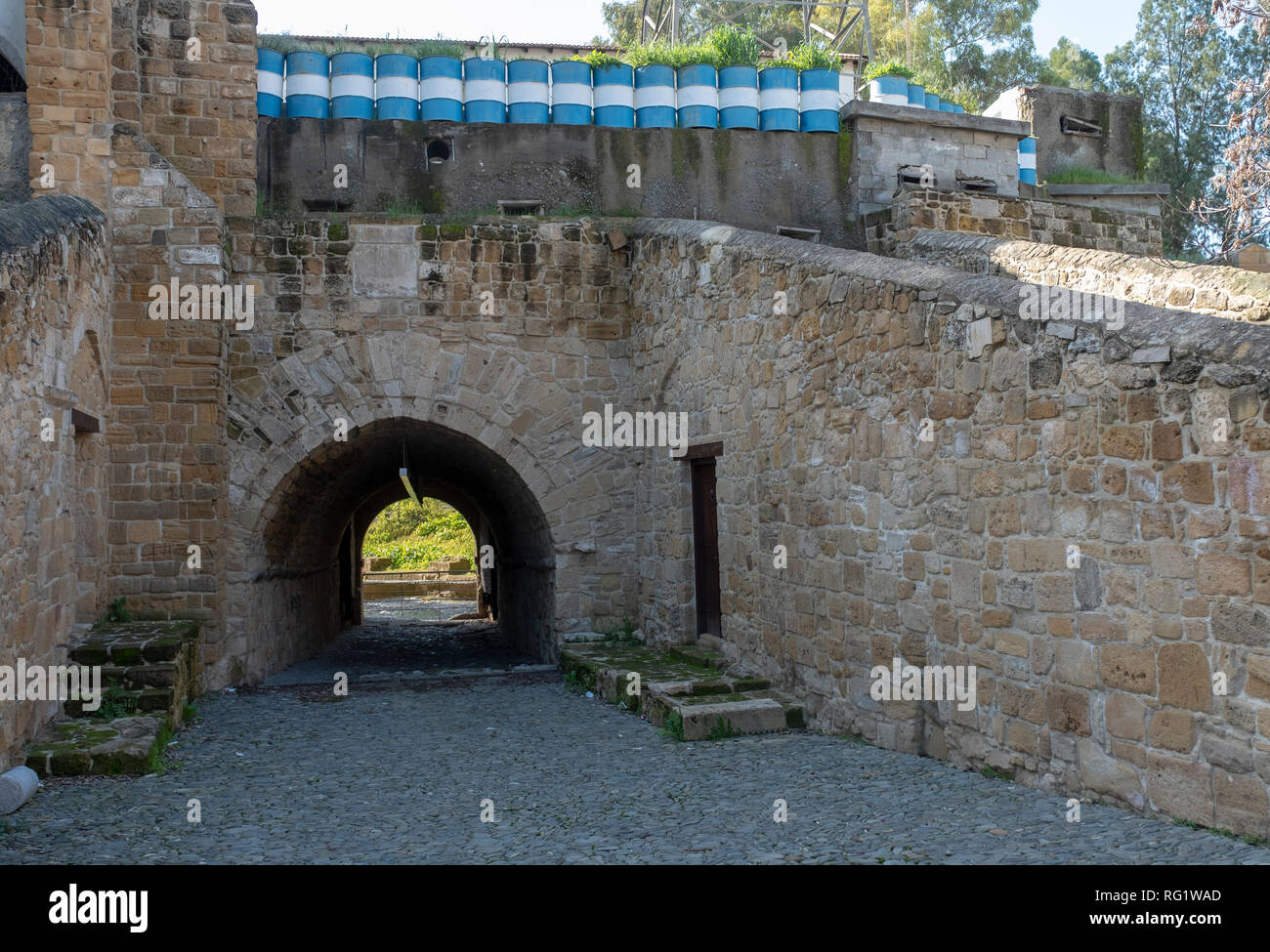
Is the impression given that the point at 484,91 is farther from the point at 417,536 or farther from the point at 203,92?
the point at 417,536

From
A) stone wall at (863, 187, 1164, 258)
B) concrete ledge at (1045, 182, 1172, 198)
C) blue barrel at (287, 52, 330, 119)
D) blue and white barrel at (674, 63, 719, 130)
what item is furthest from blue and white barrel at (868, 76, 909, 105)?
blue barrel at (287, 52, 330, 119)

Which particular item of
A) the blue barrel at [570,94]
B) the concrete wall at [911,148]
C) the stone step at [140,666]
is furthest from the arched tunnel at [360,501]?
the concrete wall at [911,148]

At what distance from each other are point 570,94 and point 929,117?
3856 millimetres

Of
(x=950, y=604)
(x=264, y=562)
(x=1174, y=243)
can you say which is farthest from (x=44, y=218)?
(x=1174, y=243)

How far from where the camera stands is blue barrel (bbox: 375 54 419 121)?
37.6 ft

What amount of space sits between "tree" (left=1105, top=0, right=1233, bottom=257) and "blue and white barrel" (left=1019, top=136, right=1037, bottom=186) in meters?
9.88

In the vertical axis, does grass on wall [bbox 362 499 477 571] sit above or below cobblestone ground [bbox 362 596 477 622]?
above

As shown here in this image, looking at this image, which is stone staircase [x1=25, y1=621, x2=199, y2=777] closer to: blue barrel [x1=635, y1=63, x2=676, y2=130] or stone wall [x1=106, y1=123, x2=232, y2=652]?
stone wall [x1=106, y1=123, x2=232, y2=652]

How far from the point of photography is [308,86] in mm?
11344

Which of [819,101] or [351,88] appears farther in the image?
[819,101]

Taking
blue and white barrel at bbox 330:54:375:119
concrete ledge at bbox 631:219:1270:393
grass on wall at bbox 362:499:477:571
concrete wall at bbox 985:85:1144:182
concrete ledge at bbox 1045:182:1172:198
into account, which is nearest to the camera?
concrete ledge at bbox 631:219:1270:393

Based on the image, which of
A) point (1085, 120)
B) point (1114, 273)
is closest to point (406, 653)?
point (1114, 273)

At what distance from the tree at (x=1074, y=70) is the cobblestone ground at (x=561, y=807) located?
2089 cm

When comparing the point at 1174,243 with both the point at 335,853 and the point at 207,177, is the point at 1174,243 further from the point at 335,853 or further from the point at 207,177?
the point at 335,853
